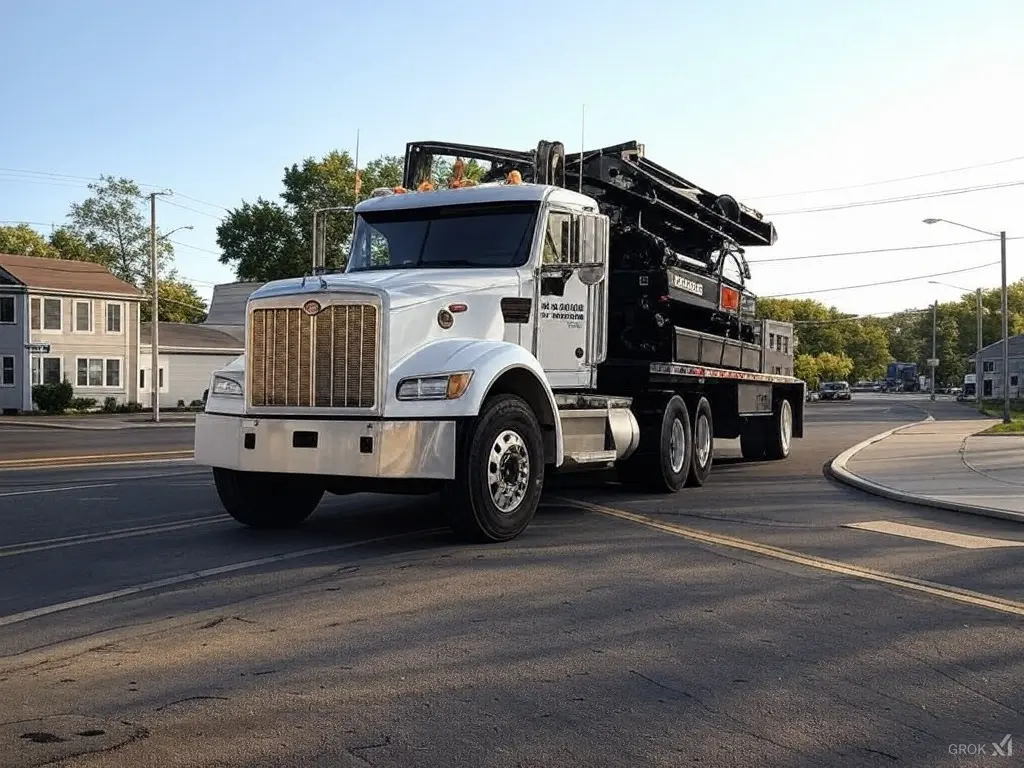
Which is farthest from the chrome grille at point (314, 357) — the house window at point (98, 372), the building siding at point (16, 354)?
the house window at point (98, 372)

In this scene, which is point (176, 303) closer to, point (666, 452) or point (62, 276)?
point (62, 276)

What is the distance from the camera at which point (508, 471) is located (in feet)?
28.7

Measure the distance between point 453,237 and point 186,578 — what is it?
440 cm

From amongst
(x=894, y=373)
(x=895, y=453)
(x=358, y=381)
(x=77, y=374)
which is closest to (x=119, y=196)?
(x=77, y=374)

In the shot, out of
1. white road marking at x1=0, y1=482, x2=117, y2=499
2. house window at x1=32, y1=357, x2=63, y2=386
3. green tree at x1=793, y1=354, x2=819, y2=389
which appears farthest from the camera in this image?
green tree at x1=793, y1=354, x2=819, y2=389

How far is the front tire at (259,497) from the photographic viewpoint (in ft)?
30.2

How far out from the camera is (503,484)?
8672mm

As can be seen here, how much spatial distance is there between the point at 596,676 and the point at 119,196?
85.8 meters

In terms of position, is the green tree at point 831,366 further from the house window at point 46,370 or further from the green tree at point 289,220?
the house window at point 46,370

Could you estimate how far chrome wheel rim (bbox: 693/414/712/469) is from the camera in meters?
13.5

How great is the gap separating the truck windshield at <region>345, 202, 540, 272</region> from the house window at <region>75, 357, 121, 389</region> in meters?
44.2

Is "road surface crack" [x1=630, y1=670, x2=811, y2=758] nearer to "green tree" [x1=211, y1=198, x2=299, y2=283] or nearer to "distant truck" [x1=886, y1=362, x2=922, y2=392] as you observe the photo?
"green tree" [x1=211, y1=198, x2=299, y2=283]

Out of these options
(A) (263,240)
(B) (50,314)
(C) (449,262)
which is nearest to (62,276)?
(B) (50,314)

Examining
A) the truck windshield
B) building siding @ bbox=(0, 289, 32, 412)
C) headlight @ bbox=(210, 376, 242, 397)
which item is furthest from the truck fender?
building siding @ bbox=(0, 289, 32, 412)
